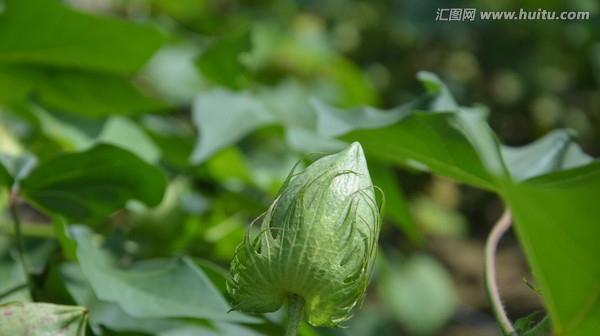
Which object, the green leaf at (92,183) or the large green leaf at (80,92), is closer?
the green leaf at (92,183)

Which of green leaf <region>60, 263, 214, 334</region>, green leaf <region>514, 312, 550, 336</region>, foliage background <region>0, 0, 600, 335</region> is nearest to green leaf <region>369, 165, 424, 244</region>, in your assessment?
foliage background <region>0, 0, 600, 335</region>

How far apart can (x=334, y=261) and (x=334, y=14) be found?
2.76m

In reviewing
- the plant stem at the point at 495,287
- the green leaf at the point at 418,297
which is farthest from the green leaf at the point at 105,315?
the green leaf at the point at 418,297

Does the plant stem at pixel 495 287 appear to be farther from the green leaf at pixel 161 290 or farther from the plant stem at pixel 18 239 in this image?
the plant stem at pixel 18 239

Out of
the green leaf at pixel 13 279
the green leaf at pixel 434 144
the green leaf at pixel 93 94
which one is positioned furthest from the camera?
the green leaf at pixel 93 94

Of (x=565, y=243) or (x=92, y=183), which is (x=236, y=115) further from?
(x=565, y=243)

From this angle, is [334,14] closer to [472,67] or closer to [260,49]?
[472,67]

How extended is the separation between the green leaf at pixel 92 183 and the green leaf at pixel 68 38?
0.27 metres

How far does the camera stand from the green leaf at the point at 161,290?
684 millimetres

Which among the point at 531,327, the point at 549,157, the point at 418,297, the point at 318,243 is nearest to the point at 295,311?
the point at 318,243

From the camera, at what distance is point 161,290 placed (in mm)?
718

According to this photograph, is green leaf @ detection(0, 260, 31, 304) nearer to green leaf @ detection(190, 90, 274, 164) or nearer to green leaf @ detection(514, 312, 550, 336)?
green leaf @ detection(190, 90, 274, 164)

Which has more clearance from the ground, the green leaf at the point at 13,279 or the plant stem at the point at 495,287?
the plant stem at the point at 495,287

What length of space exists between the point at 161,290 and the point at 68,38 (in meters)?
0.45
